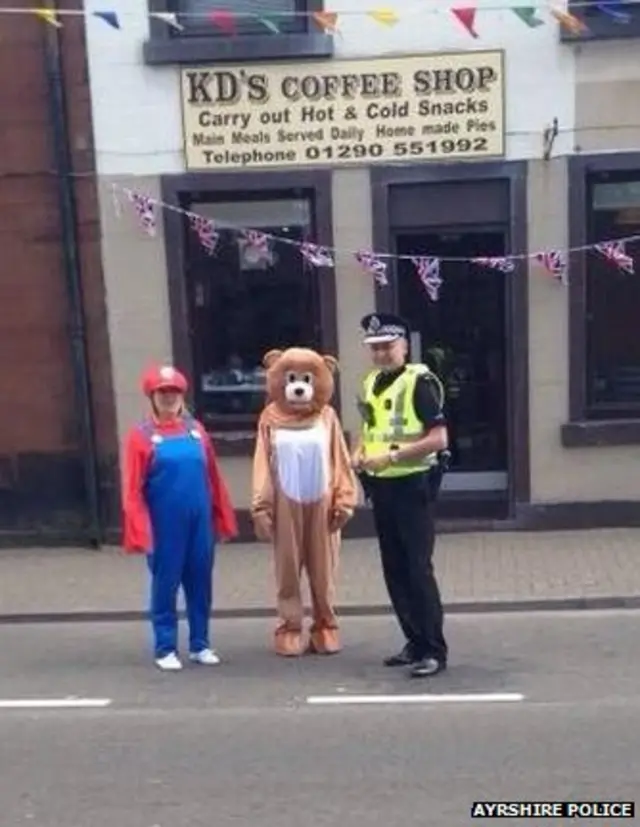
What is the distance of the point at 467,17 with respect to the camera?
9.62 metres

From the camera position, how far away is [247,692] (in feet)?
22.0

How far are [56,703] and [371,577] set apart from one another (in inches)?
120

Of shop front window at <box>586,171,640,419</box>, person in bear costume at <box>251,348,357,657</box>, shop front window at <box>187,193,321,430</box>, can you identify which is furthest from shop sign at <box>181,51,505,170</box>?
person in bear costume at <box>251,348,357,657</box>

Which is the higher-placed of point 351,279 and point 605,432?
point 351,279

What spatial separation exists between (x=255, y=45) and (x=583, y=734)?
5.93 meters

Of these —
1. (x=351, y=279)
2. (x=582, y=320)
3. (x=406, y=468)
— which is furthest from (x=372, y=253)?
(x=406, y=468)

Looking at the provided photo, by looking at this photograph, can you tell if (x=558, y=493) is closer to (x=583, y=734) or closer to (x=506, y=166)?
(x=506, y=166)

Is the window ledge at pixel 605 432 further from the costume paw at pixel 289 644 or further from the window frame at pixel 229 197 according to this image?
the costume paw at pixel 289 644

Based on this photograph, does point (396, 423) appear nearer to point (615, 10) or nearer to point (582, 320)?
point (582, 320)

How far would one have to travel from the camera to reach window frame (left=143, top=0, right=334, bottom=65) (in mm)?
9867

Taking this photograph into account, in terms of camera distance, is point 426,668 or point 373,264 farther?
point 373,264

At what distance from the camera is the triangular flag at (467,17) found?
959 cm

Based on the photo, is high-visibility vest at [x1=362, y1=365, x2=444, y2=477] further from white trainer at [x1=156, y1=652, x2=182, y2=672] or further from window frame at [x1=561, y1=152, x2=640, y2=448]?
window frame at [x1=561, y1=152, x2=640, y2=448]

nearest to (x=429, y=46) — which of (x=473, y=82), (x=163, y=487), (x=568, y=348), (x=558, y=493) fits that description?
(x=473, y=82)
